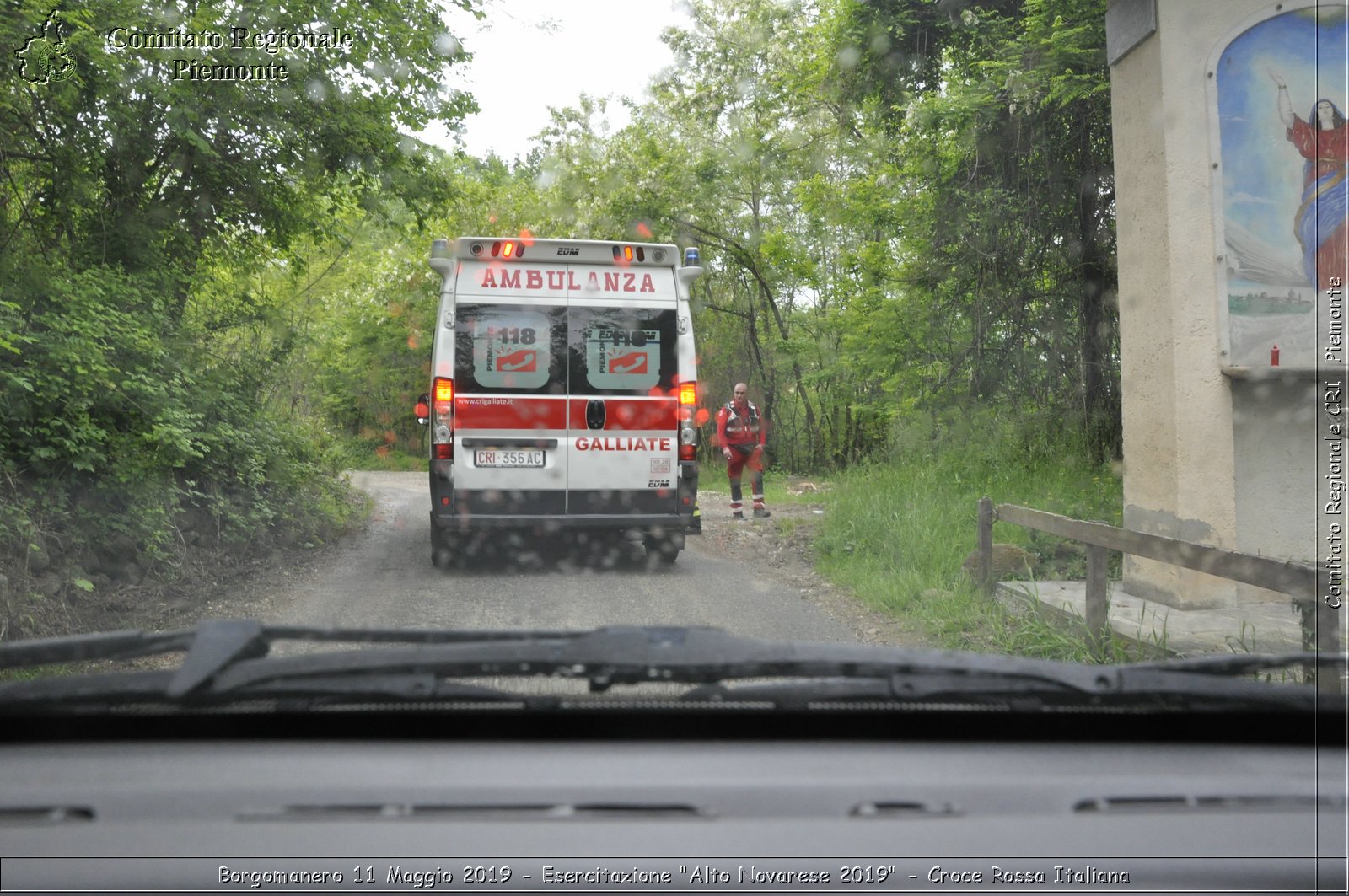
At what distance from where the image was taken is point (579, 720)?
6.61ft

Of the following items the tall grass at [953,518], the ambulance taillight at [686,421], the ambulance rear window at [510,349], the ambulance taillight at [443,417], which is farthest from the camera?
the ambulance taillight at [686,421]

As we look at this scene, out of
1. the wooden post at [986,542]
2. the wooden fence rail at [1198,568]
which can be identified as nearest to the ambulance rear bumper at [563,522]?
the wooden post at [986,542]

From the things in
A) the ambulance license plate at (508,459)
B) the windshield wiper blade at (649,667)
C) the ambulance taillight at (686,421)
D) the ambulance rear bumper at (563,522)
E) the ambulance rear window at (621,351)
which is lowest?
the ambulance rear bumper at (563,522)

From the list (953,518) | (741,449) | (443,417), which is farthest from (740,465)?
(443,417)

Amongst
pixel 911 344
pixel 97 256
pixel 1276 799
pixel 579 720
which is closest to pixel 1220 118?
pixel 1276 799

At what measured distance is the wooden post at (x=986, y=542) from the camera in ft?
23.9

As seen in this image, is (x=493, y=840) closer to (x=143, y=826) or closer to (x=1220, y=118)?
(x=143, y=826)

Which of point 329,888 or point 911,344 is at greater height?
point 911,344

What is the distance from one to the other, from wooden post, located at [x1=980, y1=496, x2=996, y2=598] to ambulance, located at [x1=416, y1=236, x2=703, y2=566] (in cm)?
272

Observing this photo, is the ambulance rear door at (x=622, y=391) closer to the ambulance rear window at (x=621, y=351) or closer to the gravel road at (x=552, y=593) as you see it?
the ambulance rear window at (x=621, y=351)

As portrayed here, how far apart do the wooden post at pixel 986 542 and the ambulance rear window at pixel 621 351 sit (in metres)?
3.06

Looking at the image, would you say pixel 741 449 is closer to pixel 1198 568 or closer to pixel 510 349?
pixel 510 349

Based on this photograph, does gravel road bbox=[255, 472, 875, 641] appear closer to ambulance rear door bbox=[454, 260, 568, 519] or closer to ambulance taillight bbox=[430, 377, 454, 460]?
ambulance rear door bbox=[454, 260, 568, 519]

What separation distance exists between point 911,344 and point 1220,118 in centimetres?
996
